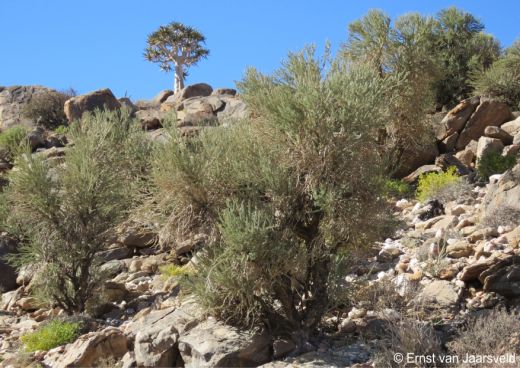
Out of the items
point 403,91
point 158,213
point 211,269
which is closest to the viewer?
point 211,269

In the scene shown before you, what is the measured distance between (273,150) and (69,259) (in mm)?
5091

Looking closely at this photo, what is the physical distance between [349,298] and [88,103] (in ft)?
62.7

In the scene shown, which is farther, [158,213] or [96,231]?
[96,231]

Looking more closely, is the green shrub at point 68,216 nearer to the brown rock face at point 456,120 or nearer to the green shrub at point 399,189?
the green shrub at point 399,189

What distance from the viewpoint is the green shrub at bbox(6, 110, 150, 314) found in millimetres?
11109

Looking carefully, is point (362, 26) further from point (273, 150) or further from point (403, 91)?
point (273, 150)

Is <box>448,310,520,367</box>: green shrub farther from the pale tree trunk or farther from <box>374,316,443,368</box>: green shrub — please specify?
the pale tree trunk

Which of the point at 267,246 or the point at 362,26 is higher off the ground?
the point at 362,26

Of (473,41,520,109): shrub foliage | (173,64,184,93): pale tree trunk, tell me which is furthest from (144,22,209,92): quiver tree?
(473,41,520,109): shrub foliage

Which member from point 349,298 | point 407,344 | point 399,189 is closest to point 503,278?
point 349,298

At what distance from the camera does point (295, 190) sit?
815 cm

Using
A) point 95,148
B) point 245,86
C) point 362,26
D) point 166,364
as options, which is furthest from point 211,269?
point 362,26

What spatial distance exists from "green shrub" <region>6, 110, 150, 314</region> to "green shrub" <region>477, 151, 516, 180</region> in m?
8.35

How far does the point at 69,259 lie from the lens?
445 inches
